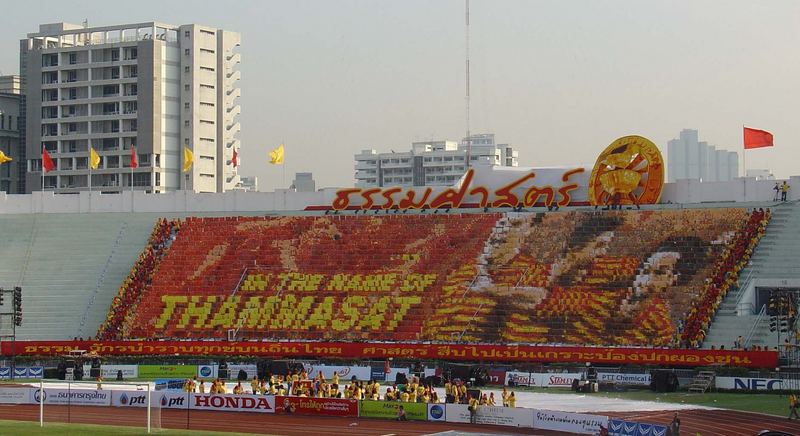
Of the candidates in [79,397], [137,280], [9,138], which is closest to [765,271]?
[79,397]

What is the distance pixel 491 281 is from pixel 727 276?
46.3ft

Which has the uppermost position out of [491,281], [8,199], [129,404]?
[8,199]

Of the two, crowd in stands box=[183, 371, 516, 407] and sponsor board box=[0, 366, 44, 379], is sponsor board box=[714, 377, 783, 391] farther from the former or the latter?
sponsor board box=[0, 366, 44, 379]

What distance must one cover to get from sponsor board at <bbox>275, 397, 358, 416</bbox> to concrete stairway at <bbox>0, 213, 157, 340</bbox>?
2695 centimetres

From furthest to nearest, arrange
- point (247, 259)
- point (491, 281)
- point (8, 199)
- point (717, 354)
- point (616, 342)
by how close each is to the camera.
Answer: point (8, 199) < point (247, 259) < point (491, 281) < point (616, 342) < point (717, 354)

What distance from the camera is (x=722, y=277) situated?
7312 cm

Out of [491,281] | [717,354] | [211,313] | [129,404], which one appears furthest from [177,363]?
[717,354]

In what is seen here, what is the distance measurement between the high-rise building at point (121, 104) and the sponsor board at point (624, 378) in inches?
3466

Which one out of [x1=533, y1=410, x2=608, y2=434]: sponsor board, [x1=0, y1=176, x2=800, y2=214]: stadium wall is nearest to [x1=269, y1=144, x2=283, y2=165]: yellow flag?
[x1=0, y1=176, x2=800, y2=214]: stadium wall

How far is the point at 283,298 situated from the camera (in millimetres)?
80375

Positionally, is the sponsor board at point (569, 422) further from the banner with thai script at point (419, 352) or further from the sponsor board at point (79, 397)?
the sponsor board at point (79, 397)

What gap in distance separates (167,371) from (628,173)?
31707mm

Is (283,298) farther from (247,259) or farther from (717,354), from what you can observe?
(717,354)

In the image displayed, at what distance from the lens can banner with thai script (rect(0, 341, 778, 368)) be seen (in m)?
65.1
